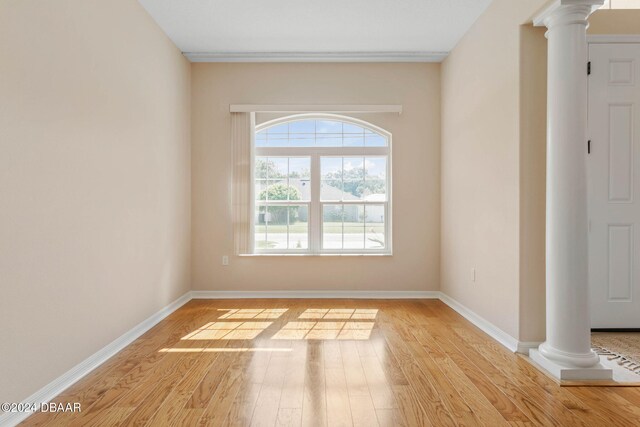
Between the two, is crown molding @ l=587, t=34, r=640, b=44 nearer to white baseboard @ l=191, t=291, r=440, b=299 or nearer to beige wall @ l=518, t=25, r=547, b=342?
beige wall @ l=518, t=25, r=547, b=342

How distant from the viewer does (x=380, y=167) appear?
503 centimetres

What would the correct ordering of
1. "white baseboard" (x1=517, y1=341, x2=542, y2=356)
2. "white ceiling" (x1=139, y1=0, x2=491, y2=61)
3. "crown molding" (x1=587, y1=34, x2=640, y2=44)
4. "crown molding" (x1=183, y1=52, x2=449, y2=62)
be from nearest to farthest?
"white baseboard" (x1=517, y1=341, x2=542, y2=356)
"crown molding" (x1=587, y1=34, x2=640, y2=44)
"white ceiling" (x1=139, y1=0, x2=491, y2=61)
"crown molding" (x1=183, y1=52, x2=449, y2=62)

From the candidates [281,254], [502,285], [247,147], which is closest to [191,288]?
[281,254]

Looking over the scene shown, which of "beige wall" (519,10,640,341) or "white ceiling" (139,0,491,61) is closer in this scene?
"beige wall" (519,10,640,341)

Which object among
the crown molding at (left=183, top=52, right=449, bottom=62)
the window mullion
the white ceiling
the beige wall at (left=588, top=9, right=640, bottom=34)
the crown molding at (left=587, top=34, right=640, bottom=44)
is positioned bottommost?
the window mullion

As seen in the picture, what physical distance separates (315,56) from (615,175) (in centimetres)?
324

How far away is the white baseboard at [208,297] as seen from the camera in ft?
7.31

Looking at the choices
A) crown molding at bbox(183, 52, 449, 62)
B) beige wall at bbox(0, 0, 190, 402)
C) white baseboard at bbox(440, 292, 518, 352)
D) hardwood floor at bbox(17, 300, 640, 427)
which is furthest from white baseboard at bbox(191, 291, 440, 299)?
crown molding at bbox(183, 52, 449, 62)

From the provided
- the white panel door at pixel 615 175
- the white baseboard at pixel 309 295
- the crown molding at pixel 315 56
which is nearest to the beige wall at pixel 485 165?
the crown molding at pixel 315 56

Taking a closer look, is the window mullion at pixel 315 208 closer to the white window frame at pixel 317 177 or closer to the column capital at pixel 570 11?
the white window frame at pixel 317 177

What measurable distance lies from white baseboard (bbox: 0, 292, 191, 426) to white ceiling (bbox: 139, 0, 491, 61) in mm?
2872

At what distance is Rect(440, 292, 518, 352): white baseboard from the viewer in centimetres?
310

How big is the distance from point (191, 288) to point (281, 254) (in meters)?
1.17

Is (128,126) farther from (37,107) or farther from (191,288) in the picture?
(191,288)
